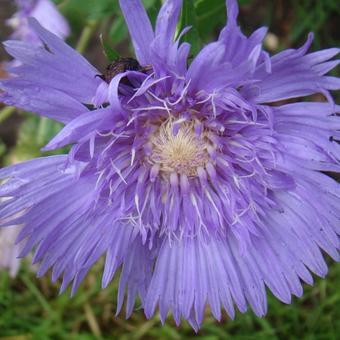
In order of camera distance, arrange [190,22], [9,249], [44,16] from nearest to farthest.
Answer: [190,22], [44,16], [9,249]

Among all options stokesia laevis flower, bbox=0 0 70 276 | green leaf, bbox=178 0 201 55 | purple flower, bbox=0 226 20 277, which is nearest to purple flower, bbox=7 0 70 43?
stokesia laevis flower, bbox=0 0 70 276

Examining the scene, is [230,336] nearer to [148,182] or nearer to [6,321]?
[6,321]

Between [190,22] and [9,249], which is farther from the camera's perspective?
[9,249]

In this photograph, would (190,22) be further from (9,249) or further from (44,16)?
(9,249)

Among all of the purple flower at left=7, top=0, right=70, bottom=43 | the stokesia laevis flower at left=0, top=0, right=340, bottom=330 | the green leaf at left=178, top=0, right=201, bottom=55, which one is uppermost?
the purple flower at left=7, top=0, right=70, bottom=43

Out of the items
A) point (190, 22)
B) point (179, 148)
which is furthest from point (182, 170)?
point (190, 22)

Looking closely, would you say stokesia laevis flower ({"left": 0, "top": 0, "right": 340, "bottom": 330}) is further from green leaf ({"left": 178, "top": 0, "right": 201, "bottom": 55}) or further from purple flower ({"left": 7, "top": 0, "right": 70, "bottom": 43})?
purple flower ({"left": 7, "top": 0, "right": 70, "bottom": 43})

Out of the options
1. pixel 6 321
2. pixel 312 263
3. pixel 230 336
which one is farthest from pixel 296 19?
pixel 6 321
